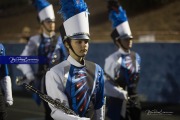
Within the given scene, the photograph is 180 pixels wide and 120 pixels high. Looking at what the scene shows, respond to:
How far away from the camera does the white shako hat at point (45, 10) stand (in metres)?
8.12

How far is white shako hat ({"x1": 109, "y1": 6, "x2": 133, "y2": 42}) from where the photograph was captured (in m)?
7.15

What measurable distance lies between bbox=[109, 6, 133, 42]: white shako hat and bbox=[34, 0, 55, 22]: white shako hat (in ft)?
4.25

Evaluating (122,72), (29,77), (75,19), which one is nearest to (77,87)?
(75,19)

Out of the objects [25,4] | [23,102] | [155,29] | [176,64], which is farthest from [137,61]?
[25,4]

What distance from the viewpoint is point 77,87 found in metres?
4.24

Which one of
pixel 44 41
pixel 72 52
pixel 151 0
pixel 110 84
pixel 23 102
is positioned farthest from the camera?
pixel 151 0

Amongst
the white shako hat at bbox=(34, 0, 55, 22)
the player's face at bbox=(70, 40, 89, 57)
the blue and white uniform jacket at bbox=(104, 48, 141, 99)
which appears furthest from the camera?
the white shako hat at bbox=(34, 0, 55, 22)

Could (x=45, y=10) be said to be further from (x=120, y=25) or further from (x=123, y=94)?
(x=123, y=94)

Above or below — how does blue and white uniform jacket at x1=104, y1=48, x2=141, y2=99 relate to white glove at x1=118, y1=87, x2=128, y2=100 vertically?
above

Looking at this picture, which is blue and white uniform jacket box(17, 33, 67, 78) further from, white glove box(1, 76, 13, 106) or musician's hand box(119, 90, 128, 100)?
white glove box(1, 76, 13, 106)

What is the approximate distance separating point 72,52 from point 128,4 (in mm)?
22357

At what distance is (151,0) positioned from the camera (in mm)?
25531

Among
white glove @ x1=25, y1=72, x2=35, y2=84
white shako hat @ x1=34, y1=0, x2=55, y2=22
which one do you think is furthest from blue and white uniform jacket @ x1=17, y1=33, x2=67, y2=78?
white shako hat @ x1=34, y1=0, x2=55, y2=22

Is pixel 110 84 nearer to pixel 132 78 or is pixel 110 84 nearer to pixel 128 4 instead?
pixel 132 78
